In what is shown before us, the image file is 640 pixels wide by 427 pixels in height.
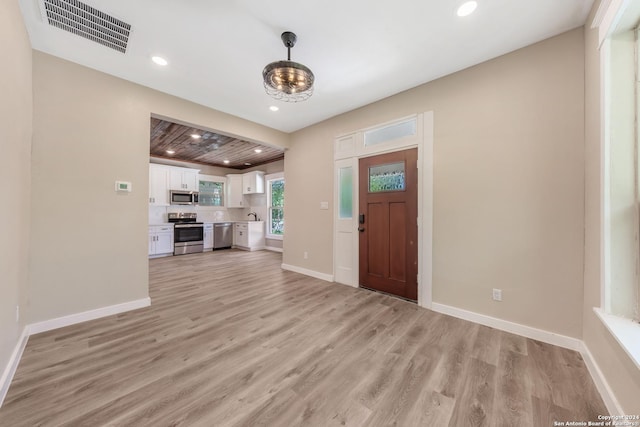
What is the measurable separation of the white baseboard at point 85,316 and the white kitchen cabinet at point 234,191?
5.11 m

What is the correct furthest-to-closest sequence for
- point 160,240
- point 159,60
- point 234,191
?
point 234,191 → point 160,240 → point 159,60

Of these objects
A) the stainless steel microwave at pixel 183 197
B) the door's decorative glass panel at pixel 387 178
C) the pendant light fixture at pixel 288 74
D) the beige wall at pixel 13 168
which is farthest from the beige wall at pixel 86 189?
the stainless steel microwave at pixel 183 197

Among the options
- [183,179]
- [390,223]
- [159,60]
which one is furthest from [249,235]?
[159,60]

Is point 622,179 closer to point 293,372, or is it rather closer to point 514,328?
point 514,328

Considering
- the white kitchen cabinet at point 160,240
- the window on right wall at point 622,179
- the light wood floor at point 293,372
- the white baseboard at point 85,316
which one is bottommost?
the light wood floor at point 293,372

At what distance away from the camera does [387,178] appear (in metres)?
3.24

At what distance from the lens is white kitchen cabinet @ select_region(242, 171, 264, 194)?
23.9 ft

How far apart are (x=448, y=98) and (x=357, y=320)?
2697 mm

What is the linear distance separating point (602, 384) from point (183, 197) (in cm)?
782

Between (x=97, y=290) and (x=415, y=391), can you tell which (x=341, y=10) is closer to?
(x=415, y=391)

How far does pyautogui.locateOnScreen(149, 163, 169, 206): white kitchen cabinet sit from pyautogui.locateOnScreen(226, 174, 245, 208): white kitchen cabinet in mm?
1784

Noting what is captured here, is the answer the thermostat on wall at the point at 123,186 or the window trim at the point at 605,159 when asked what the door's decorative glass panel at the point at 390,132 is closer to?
the window trim at the point at 605,159

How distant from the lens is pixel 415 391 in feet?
4.98

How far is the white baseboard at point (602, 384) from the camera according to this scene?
1.30 meters
